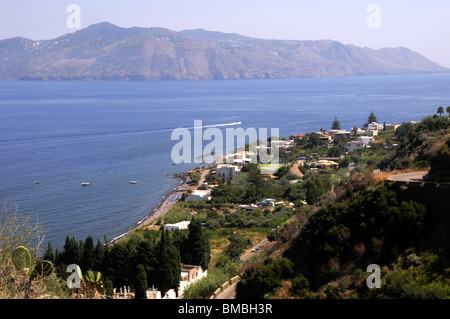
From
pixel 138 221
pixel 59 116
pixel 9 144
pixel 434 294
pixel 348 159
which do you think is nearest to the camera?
pixel 434 294

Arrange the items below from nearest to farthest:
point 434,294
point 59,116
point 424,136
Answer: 1. point 434,294
2. point 424,136
3. point 59,116

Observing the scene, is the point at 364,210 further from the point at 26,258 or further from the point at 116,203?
the point at 116,203

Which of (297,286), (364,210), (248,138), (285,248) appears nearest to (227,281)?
(285,248)

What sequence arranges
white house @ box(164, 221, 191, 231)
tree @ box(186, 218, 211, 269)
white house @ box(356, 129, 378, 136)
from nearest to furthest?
tree @ box(186, 218, 211, 269) < white house @ box(164, 221, 191, 231) < white house @ box(356, 129, 378, 136)

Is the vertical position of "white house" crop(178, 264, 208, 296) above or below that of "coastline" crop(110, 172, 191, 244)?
above

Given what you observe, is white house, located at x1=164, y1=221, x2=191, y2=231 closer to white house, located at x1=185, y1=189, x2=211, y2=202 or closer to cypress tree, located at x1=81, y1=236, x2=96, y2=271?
white house, located at x1=185, y1=189, x2=211, y2=202

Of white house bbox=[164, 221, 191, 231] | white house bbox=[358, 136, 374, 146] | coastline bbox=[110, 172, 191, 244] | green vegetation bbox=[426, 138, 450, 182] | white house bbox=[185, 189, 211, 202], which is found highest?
green vegetation bbox=[426, 138, 450, 182]

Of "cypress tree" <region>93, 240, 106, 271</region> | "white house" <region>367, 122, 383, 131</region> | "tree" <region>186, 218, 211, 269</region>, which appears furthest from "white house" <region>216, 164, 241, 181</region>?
"cypress tree" <region>93, 240, 106, 271</region>

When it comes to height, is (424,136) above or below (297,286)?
above

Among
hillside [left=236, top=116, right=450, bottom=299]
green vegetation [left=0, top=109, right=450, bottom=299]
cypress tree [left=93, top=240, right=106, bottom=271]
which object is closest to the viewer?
green vegetation [left=0, top=109, right=450, bottom=299]
